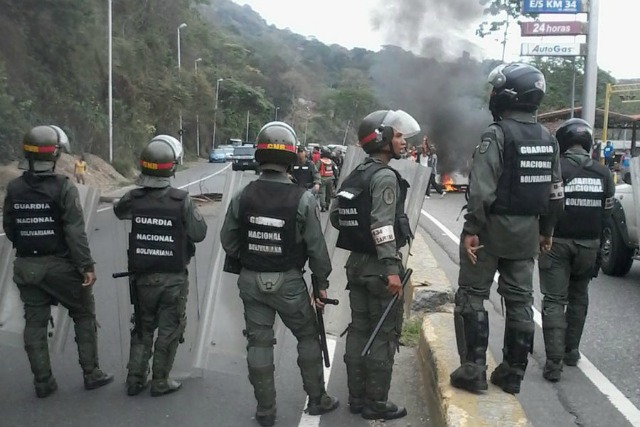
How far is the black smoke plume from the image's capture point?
25.0 metres

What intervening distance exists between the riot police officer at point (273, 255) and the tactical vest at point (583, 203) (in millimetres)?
1957

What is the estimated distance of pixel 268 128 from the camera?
161 inches

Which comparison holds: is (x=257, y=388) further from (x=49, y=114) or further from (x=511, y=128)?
(x=49, y=114)

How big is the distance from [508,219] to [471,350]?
78 centimetres

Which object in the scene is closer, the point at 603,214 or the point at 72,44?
the point at 603,214

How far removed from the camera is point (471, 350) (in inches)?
155

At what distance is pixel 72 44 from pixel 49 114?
338cm

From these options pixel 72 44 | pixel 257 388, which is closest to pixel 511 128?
pixel 257 388

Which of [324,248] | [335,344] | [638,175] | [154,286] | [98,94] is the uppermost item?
[98,94]

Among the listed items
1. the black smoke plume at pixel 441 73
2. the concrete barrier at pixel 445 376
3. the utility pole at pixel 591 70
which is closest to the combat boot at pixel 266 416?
the concrete barrier at pixel 445 376

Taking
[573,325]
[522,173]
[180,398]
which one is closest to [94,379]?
[180,398]

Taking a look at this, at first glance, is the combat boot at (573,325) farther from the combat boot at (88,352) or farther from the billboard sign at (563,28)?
the billboard sign at (563,28)

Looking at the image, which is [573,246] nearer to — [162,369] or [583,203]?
[583,203]

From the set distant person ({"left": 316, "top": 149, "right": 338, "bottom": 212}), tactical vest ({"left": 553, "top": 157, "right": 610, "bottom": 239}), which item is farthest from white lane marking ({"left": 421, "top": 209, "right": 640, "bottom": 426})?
distant person ({"left": 316, "top": 149, "right": 338, "bottom": 212})
